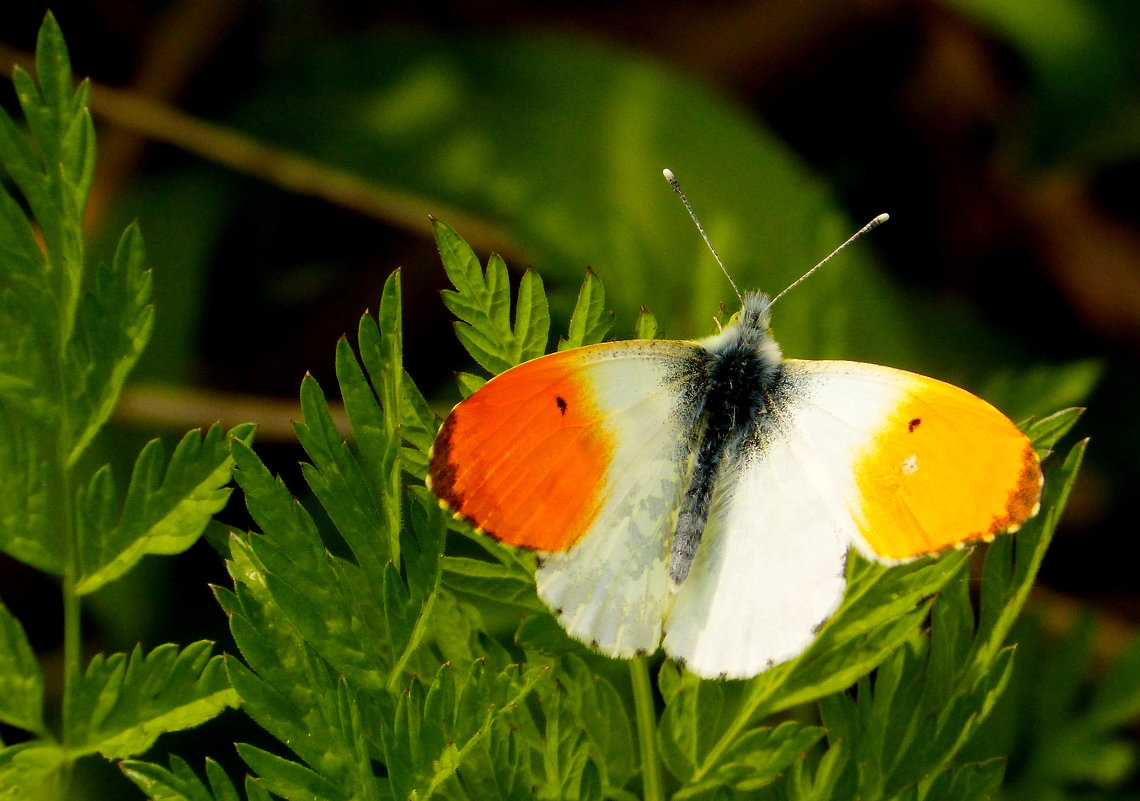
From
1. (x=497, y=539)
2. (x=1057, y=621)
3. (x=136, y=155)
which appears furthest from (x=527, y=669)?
(x=136, y=155)

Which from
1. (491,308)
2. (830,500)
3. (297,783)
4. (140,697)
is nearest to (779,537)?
(830,500)

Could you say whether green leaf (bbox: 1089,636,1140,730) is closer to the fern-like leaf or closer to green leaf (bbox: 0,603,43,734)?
the fern-like leaf

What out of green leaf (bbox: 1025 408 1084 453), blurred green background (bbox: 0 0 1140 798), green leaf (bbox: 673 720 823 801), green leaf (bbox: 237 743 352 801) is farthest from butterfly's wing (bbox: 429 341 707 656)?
blurred green background (bbox: 0 0 1140 798)

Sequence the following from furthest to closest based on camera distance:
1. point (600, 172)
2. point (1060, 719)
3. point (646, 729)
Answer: point (600, 172), point (1060, 719), point (646, 729)

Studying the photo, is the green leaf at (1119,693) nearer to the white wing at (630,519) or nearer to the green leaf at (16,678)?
the white wing at (630,519)

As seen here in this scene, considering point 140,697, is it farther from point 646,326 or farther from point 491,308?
point 646,326

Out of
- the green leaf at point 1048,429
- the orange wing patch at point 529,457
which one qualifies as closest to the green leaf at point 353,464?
the orange wing patch at point 529,457

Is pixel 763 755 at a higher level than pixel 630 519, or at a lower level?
lower
